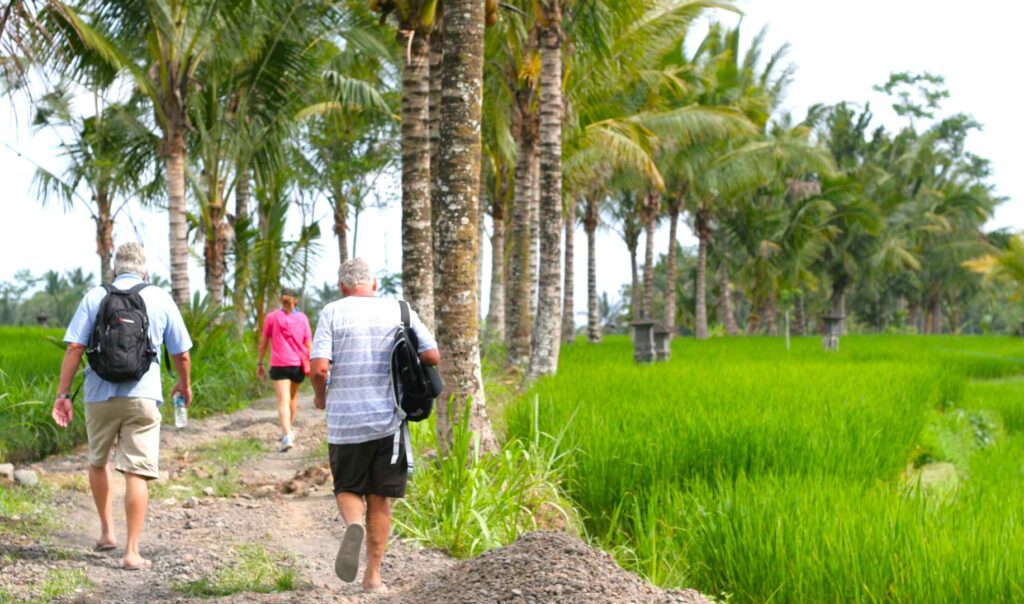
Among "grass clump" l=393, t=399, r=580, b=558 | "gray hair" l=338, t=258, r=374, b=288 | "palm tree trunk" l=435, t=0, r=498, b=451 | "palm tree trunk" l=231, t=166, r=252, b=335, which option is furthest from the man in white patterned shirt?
"palm tree trunk" l=231, t=166, r=252, b=335

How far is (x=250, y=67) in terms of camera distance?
18344mm

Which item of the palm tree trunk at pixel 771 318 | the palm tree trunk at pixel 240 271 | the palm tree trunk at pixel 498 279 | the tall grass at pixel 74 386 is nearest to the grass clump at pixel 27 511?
the tall grass at pixel 74 386

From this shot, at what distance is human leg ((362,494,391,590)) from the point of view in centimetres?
552

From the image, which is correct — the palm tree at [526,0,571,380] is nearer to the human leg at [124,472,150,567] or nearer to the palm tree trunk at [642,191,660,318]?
the human leg at [124,472,150,567]

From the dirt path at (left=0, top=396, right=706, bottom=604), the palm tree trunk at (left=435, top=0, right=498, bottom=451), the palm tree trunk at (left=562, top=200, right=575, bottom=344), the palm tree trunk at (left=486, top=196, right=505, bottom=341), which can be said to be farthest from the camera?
the palm tree trunk at (left=562, top=200, right=575, bottom=344)

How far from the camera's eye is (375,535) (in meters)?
5.55

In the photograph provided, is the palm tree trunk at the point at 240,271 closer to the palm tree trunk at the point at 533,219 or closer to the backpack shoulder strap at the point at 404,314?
the palm tree trunk at the point at 533,219

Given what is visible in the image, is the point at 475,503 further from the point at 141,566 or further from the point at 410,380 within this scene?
the point at 141,566

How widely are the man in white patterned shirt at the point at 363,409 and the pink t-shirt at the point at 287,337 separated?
5.18 meters

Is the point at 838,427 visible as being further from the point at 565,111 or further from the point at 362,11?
the point at 565,111

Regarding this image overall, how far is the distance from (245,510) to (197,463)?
8.55 ft

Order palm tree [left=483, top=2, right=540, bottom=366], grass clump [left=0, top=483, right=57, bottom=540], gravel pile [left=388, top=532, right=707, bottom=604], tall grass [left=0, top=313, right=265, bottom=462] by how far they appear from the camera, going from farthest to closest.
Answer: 1. palm tree [left=483, top=2, right=540, bottom=366]
2. tall grass [left=0, top=313, right=265, bottom=462]
3. grass clump [left=0, top=483, right=57, bottom=540]
4. gravel pile [left=388, top=532, right=707, bottom=604]

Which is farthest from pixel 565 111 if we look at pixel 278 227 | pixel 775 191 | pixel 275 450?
pixel 775 191

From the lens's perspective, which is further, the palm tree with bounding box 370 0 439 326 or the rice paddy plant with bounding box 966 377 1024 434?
the rice paddy plant with bounding box 966 377 1024 434
